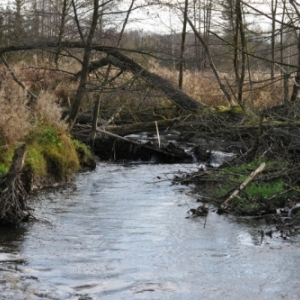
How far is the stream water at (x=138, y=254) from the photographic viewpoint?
7.39m

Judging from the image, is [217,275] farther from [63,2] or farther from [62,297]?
[63,2]

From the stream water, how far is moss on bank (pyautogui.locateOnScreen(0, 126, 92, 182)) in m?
1.08

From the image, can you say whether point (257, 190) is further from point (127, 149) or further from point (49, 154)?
point (127, 149)

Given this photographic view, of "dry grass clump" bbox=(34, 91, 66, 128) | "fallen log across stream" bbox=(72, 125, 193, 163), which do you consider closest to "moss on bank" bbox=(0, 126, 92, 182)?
"dry grass clump" bbox=(34, 91, 66, 128)

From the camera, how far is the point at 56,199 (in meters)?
12.8

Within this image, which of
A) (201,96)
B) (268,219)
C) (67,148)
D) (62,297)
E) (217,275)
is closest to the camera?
(62,297)

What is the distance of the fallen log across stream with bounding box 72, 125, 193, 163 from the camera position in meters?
19.4

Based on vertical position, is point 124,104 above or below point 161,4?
below

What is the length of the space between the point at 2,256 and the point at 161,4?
1238 cm

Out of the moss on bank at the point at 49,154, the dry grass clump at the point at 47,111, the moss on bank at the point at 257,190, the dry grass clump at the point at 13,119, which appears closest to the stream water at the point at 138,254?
the moss on bank at the point at 257,190

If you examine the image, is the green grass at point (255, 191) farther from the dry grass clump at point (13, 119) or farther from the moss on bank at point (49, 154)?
the dry grass clump at point (13, 119)

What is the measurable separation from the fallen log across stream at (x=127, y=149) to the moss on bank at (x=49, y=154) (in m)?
2.77

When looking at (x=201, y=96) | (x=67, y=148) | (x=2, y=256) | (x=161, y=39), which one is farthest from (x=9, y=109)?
(x=201, y=96)

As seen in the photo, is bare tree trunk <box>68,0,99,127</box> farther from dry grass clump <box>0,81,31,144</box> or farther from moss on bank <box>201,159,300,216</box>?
moss on bank <box>201,159,300,216</box>
